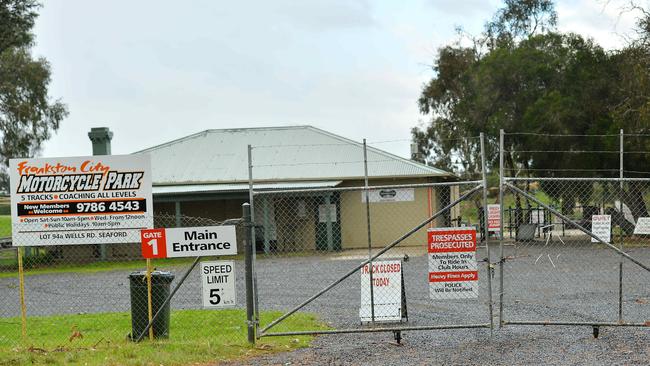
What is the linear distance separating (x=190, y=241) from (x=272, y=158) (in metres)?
26.3

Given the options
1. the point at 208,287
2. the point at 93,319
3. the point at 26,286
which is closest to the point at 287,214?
the point at 26,286

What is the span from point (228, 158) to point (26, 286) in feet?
49.6

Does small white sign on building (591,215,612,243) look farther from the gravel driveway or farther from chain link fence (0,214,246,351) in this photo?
chain link fence (0,214,246,351)

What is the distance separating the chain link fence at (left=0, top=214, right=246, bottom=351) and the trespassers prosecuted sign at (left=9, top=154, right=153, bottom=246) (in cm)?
13

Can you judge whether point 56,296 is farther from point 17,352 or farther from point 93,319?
point 17,352

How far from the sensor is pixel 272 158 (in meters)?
37.5

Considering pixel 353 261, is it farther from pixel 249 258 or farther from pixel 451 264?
pixel 249 258

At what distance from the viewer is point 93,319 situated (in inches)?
596

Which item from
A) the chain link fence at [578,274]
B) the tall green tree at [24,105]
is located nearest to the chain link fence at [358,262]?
the chain link fence at [578,274]

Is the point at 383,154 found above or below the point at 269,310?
above

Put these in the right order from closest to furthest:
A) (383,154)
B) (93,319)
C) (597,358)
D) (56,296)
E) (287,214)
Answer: (597,358), (93,319), (56,296), (287,214), (383,154)

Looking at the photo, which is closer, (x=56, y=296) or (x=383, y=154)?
(x=56, y=296)

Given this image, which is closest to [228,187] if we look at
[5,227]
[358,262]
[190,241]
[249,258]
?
[358,262]

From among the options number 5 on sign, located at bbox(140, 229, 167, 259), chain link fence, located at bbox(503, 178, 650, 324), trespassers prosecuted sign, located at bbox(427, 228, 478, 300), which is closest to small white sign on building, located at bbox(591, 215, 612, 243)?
chain link fence, located at bbox(503, 178, 650, 324)
